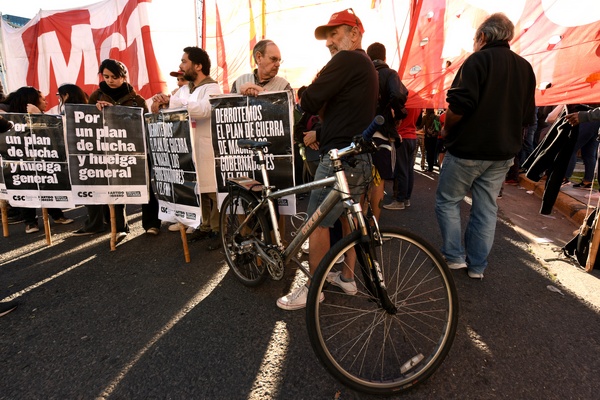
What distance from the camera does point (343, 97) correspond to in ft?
7.40

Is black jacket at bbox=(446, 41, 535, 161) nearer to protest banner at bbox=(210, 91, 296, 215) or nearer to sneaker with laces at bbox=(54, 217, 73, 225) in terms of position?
protest banner at bbox=(210, 91, 296, 215)

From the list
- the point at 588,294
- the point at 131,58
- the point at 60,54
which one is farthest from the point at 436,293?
the point at 60,54

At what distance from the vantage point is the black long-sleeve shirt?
2154 millimetres

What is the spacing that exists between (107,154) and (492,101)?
3.89 metres

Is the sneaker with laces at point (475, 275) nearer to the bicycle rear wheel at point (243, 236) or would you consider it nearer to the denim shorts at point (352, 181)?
the denim shorts at point (352, 181)

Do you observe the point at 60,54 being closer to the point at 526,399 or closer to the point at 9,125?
the point at 9,125

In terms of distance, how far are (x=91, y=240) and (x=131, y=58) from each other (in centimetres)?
530

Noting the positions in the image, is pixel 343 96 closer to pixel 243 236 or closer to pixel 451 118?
pixel 451 118

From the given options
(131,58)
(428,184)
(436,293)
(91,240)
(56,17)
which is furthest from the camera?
(56,17)

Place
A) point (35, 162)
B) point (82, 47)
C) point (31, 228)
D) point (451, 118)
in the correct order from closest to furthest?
point (451, 118) → point (35, 162) → point (31, 228) → point (82, 47)

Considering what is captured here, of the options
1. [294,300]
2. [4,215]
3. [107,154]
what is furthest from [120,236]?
[294,300]

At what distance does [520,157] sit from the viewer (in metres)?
7.39

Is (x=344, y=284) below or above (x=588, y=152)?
below

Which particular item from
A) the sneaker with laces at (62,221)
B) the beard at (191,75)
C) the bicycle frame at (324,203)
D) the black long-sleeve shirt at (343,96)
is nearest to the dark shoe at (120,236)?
the sneaker with laces at (62,221)
